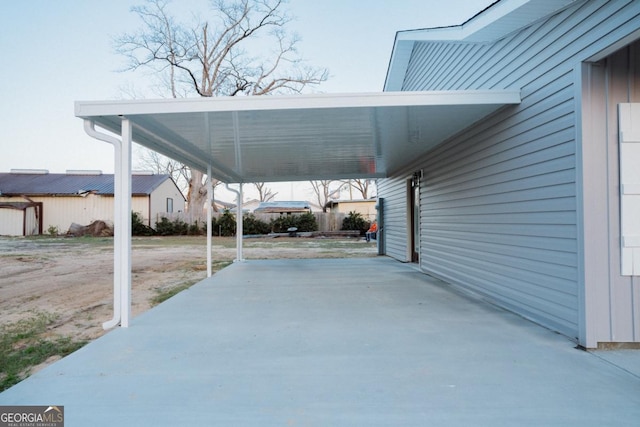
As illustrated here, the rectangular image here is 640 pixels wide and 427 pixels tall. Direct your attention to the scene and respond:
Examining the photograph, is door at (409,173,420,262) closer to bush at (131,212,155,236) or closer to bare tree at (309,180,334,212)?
bush at (131,212,155,236)

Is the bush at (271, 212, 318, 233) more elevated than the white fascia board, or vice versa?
the white fascia board

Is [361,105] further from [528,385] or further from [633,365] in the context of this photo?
[633,365]

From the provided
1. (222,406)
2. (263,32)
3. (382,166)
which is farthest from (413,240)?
(263,32)

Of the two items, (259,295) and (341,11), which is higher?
(341,11)

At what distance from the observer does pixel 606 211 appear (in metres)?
2.96

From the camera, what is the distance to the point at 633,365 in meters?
2.62

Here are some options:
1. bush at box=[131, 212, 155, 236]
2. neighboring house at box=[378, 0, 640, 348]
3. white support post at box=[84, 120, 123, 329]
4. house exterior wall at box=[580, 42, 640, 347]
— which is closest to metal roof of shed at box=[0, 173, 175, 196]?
bush at box=[131, 212, 155, 236]

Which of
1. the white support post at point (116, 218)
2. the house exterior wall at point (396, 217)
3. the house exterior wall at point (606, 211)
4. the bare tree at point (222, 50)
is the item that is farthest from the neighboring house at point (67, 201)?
the house exterior wall at point (606, 211)

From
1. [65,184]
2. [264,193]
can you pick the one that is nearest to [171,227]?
[65,184]

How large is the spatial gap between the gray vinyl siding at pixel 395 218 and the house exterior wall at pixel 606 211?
20.2 feet

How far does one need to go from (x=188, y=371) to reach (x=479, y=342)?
2.35 metres

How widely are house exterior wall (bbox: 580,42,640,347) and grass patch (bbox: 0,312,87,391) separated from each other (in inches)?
173

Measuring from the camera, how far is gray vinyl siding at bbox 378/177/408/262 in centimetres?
934

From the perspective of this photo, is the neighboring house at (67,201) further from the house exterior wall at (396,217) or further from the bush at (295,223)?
the house exterior wall at (396,217)
